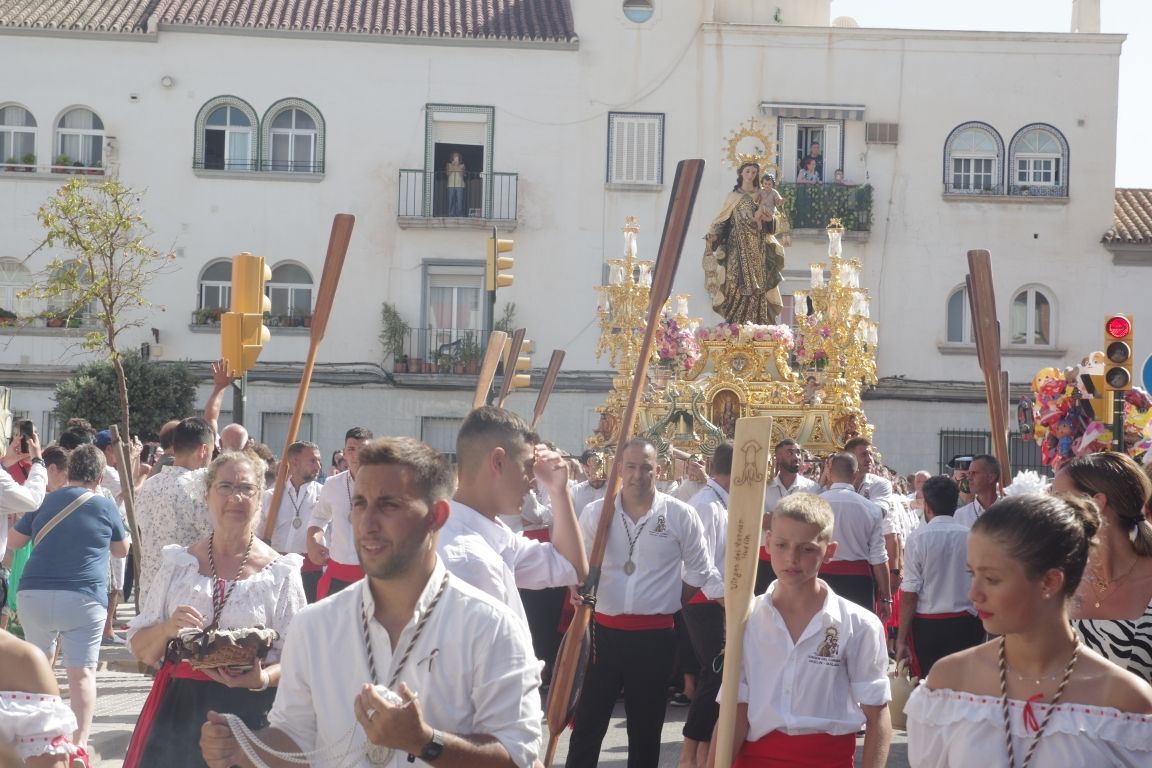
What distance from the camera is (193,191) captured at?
32.5m

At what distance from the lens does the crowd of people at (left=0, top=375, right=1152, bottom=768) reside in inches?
140

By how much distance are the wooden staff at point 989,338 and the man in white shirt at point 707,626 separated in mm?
1503

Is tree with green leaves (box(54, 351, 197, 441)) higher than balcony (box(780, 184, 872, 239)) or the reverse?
the reverse

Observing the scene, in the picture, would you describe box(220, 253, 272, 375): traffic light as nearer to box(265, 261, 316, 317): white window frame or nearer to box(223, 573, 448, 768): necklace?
box(223, 573, 448, 768): necklace

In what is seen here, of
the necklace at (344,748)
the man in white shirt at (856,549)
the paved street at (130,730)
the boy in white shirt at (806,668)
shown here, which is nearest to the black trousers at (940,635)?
the paved street at (130,730)

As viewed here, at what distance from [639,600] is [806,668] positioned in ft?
10.1

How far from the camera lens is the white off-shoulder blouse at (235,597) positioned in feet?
17.3

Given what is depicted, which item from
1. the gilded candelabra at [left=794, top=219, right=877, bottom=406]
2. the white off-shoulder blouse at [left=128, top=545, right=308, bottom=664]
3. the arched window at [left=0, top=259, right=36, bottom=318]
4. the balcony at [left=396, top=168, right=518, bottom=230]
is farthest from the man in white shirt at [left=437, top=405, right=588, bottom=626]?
the arched window at [left=0, top=259, right=36, bottom=318]

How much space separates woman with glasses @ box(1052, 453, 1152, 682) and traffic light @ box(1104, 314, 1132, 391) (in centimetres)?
745

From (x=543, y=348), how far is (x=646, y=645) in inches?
973

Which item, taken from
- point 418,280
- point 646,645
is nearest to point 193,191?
point 418,280

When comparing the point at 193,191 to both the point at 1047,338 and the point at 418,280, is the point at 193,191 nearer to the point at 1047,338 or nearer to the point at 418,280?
the point at 418,280

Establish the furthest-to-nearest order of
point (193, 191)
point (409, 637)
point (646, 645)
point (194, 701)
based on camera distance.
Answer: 1. point (193, 191)
2. point (646, 645)
3. point (194, 701)
4. point (409, 637)

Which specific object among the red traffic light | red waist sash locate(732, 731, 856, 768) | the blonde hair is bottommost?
red waist sash locate(732, 731, 856, 768)
